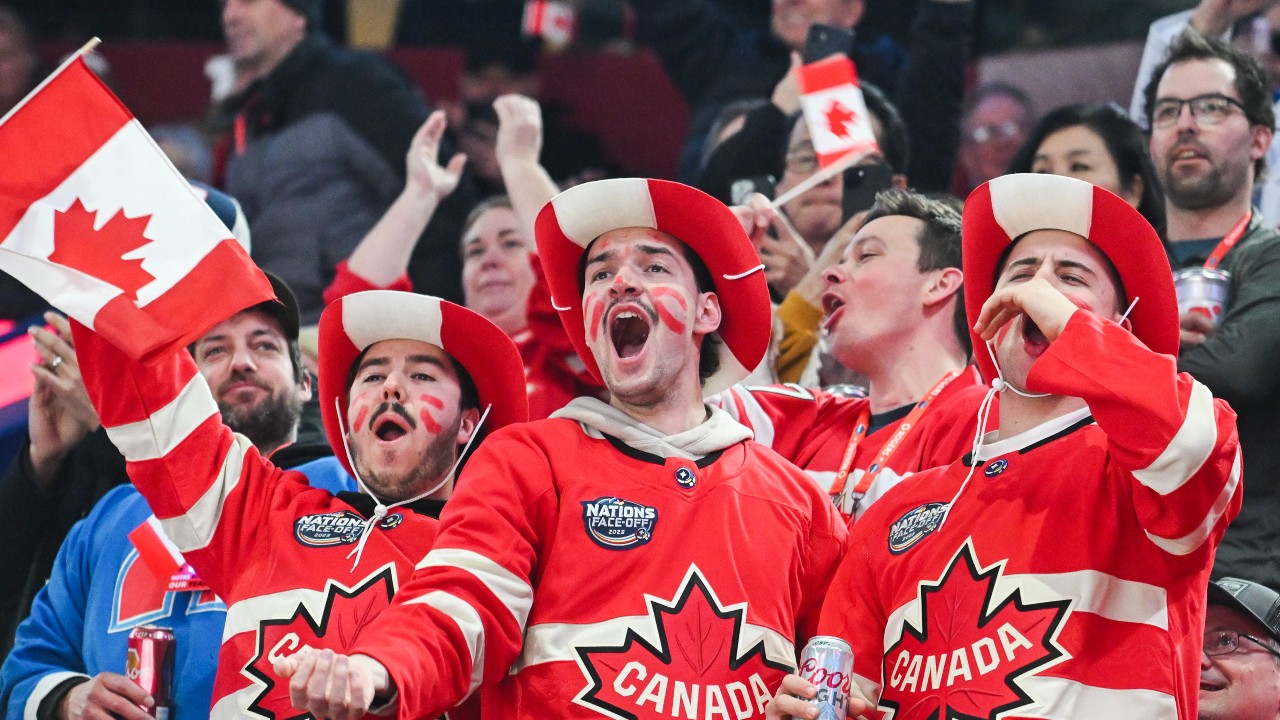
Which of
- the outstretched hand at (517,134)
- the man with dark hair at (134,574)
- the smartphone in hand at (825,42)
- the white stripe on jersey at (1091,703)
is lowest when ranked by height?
the man with dark hair at (134,574)

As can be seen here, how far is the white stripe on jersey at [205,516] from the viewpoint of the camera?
3.92 meters

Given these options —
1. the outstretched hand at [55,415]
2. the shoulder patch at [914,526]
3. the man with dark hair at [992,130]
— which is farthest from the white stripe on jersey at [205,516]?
the man with dark hair at [992,130]

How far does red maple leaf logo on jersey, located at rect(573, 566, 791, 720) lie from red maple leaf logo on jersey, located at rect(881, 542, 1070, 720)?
10.8 inches

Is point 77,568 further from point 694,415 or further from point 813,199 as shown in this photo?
point 813,199

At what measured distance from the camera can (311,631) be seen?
12.5ft

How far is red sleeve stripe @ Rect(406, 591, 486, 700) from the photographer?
3193 millimetres

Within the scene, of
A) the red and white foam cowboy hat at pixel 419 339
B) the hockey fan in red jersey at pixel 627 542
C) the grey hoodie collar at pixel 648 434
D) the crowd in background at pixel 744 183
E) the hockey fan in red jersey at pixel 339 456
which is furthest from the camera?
the crowd in background at pixel 744 183

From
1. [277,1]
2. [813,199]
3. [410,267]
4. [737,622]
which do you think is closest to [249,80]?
[277,1]

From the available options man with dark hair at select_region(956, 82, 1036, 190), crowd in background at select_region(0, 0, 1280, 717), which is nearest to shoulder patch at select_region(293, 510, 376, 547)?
crowd in background at select_region(0, 0, 1280, 717)

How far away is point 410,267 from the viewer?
7062 mm

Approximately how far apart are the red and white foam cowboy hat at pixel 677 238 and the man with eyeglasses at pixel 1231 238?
→ 1382mm

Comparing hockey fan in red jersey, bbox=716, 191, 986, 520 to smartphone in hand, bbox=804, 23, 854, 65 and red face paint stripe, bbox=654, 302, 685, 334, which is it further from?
smartphone in hand, bbox=804, 23, 854, 65

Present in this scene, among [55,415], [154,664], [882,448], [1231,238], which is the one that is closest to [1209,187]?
[1231,238]

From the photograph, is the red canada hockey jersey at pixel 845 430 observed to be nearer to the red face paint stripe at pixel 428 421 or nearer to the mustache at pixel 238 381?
the red face paint stripe at pixel 428 421
